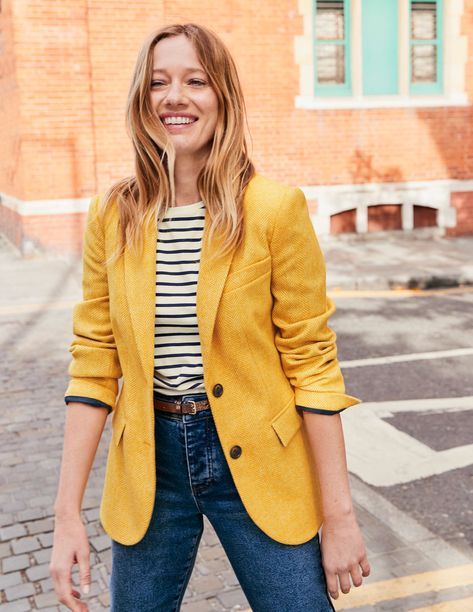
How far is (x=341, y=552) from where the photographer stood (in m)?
2.09

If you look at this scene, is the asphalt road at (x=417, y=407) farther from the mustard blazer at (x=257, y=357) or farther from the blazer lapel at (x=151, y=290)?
the blazer lapel at (x=151, y=290)

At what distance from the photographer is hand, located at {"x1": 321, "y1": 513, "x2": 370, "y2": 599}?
209 cm

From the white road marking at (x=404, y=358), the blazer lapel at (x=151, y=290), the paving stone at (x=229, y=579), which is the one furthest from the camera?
the white road marking at (x=404, y=358)

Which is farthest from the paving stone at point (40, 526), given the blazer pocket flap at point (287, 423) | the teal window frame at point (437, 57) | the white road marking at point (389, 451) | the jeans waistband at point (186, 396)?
the teal window frame at point (437, 57)

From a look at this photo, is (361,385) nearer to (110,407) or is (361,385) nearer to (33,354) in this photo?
(33,354)

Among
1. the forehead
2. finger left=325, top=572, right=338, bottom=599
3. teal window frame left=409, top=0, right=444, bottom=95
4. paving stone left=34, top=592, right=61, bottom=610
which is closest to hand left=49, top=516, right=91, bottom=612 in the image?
finger left=325, top=572, right=338, bottom=599

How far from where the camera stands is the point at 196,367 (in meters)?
2.10

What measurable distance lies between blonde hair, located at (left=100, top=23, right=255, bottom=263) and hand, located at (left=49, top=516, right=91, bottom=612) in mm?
705

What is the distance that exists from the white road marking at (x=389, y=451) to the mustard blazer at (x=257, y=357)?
121 inches

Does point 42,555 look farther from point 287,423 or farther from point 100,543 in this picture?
point 287,423

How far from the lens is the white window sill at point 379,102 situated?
1523cm

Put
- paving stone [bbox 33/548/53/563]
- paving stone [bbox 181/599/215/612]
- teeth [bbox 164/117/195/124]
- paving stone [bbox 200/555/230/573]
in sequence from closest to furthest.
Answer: teeth [bbox 164/117/195/124], paving stone [bbox 181/599/215/612], paving stone [bbox 200/555/230/573], paving stone [bbox 33/548/53/563]

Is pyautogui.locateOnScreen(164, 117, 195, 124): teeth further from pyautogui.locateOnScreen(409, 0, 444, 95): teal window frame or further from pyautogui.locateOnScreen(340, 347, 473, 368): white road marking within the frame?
pyautogui.locateOnScreen(409, 0, 444, 95): teal window frame

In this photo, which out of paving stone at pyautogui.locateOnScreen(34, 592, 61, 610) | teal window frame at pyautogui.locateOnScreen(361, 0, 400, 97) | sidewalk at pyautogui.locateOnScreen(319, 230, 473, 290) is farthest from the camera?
teal window frame at pyautogui.locateOnScreen(361, 0, 400, 97)
